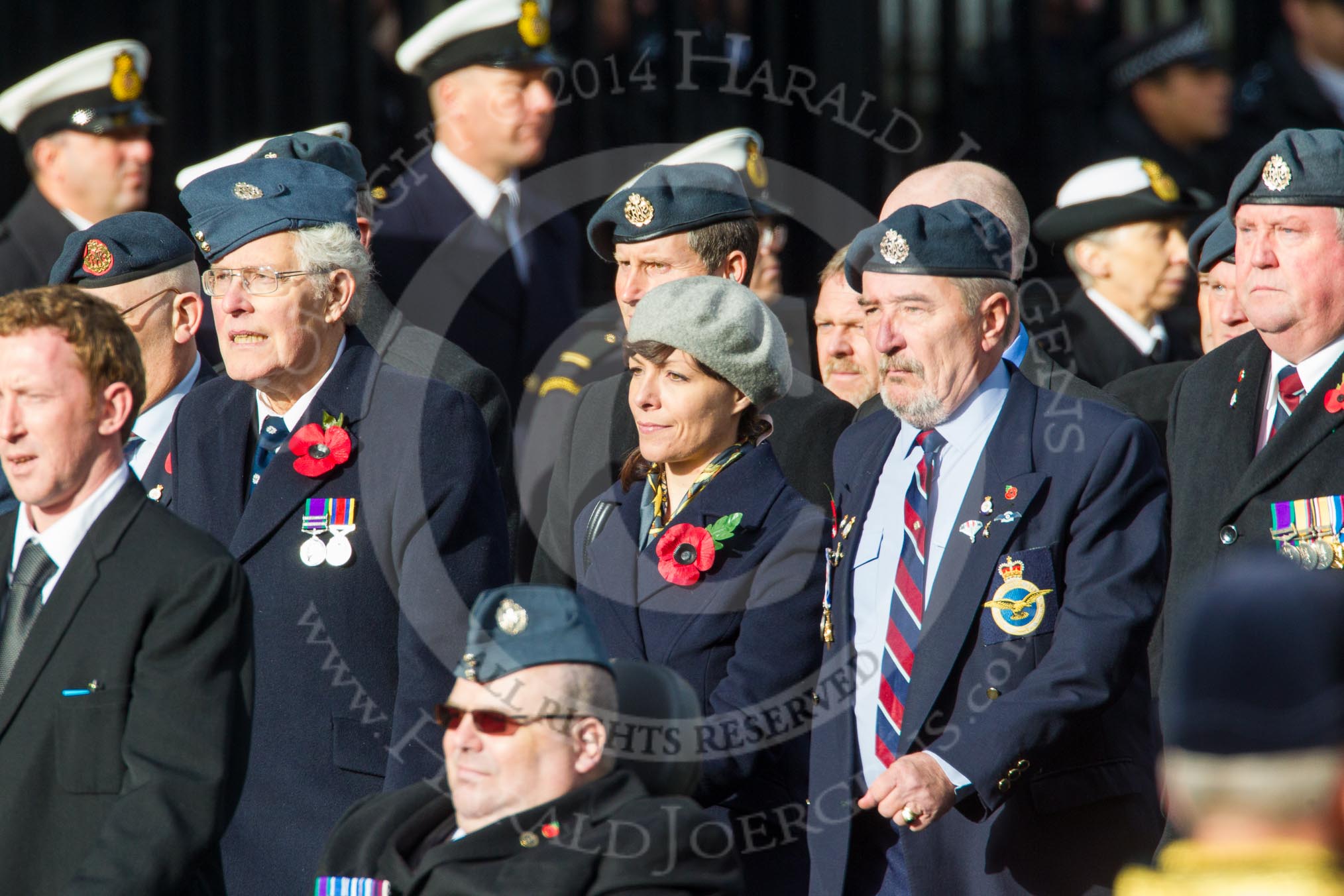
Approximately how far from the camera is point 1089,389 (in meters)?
4.09

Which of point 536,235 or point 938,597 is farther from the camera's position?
point 536,235

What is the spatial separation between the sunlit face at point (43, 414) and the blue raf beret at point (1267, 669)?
6.29ft

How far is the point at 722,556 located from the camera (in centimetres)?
372

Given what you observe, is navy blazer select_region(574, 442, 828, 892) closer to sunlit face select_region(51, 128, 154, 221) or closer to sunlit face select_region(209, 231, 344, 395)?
sunlit face select_region(209, 231, 344, 395)

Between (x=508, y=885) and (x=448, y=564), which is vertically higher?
(x=448, y=564)

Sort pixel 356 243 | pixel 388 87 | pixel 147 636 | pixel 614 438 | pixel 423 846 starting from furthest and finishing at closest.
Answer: pixel 388 87, pixel 614 438, pixel 356 243, pixel 423 846, pixel 147 636

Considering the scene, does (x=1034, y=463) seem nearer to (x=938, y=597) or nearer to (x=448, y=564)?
(x=938, y=597)

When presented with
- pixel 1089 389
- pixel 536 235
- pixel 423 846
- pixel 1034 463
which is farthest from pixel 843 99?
pixel 423 846

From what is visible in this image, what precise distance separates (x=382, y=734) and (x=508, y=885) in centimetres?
74

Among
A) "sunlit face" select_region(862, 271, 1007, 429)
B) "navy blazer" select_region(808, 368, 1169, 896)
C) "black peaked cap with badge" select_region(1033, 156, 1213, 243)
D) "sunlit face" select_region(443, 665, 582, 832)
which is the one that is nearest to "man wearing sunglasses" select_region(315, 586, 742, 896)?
"sunlit face" select_region(443, 665, 582, 832)

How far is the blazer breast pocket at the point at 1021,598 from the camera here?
3.50 meters

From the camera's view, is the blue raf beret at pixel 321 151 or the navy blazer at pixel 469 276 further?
the navy blazer at pixel 469 276

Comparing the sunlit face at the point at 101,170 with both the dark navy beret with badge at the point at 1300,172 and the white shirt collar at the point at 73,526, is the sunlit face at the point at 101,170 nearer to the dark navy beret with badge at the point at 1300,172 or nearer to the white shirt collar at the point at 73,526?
the white shirt collar at the point at 73,526

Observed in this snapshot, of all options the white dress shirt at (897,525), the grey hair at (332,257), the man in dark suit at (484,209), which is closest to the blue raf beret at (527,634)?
the white dress shirt at (897,525)
